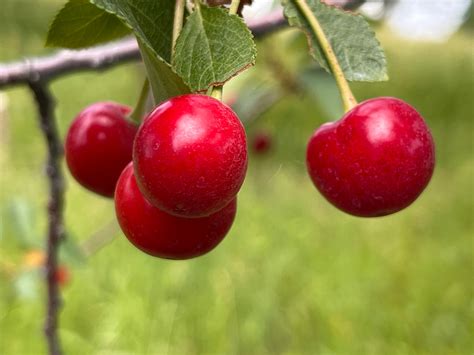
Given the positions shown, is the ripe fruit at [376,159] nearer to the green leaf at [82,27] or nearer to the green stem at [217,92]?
the green stem at [217,92]

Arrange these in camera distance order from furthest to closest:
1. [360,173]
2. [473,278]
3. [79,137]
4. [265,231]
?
[265,231] → [473,278] → [79,137] → [360,173]

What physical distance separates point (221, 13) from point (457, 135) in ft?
18.3

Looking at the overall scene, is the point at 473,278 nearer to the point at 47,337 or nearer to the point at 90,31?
the point at 47,337

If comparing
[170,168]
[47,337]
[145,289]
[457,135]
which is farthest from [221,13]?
[457,135]

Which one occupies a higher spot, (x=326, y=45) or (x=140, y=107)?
(x=326, y=45)

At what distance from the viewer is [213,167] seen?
18.9 inches

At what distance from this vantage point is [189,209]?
498 millimetres

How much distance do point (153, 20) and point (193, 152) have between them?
0.14 m

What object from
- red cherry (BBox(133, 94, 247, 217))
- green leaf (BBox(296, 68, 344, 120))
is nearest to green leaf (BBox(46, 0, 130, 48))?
red cherry (BBox(133, 94, 247, 217))

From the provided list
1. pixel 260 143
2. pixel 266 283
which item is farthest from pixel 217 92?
pixel 266 283

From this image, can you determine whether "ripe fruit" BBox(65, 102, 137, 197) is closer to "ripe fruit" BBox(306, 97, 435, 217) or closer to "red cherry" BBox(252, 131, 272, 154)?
"ripe fruit" BBox(306, 97, 435, 217)

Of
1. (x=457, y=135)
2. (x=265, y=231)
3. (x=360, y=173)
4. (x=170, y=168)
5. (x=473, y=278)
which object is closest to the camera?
(x=170, y=168)

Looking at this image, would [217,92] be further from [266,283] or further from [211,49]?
[266,283]

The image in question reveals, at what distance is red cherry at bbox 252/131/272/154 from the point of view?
2457 mm
